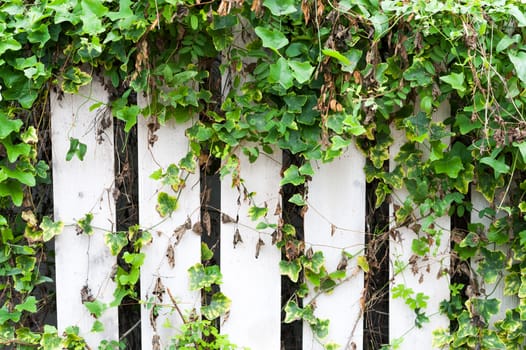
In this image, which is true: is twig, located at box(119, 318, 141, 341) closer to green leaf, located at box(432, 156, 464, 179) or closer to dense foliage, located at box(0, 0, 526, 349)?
dense foliage, located at box(0, 0, 526, 349)

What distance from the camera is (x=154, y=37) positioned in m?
1.79

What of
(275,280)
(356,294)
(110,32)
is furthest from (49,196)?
(356,294)

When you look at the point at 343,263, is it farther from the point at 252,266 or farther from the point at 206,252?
the point at 206,252

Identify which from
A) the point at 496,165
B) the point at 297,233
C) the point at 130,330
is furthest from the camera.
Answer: the point at 297,233

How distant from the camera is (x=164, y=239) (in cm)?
190

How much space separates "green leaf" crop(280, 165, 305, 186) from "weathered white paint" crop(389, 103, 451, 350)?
0.91 feet

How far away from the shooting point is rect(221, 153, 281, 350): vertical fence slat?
1.89m

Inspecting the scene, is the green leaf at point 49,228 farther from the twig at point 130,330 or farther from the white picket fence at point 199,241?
the twig at point 130,330

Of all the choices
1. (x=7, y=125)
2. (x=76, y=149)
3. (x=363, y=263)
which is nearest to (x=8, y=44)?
(x=7, y=125)

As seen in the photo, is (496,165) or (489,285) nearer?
(496,165)

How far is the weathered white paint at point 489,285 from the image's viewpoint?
6.23 ft

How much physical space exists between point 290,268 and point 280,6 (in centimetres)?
72

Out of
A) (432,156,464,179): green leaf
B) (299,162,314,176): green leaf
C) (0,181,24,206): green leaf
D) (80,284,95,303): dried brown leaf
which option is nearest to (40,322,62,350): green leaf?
(80,284,95,303): dried brown leaf

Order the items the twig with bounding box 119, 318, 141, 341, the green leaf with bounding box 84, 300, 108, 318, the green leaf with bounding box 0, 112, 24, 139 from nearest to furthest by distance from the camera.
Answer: the green leaf with bounding box 0, 112, 24, 139, the green leaf with bounding box 84, 300, 108, 318, the twig with bounding box 119, 318, 141, 341
